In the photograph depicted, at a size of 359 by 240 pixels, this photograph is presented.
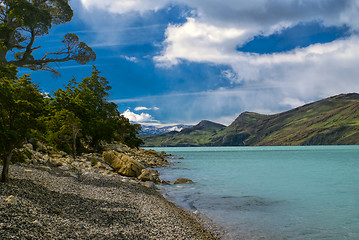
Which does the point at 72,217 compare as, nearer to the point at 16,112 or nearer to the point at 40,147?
the point at 16,112

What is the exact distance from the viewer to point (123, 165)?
34.2 meters

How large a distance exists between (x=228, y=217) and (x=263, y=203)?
6927 millimetres

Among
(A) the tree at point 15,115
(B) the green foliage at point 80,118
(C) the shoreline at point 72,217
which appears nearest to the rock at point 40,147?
(B) the green foliage at point 80,118

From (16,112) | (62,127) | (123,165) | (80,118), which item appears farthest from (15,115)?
(80,118)

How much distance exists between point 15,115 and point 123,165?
70.3 feet

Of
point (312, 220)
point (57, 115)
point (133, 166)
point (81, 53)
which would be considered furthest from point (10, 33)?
point (312, 220)

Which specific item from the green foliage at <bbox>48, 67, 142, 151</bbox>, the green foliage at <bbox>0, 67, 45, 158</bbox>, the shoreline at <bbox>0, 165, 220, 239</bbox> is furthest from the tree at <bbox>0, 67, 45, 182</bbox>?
the green foliage at <bbox>48, 67, 142, 151</bbox>

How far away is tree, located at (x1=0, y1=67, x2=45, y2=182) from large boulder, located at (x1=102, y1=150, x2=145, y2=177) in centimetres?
1979

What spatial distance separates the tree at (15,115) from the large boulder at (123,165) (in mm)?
19792

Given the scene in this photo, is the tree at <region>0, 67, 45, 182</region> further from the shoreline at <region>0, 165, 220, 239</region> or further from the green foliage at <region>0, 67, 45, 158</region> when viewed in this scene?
the shoreline at <region>0, 165, 220, 239</region>

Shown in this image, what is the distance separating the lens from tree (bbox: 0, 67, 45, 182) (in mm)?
13080

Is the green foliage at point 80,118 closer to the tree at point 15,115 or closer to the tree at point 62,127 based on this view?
the tree at point 62,127

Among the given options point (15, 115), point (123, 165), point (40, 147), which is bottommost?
point (123, 165)

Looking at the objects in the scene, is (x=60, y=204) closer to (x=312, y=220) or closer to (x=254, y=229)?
(x=254, y=229)
